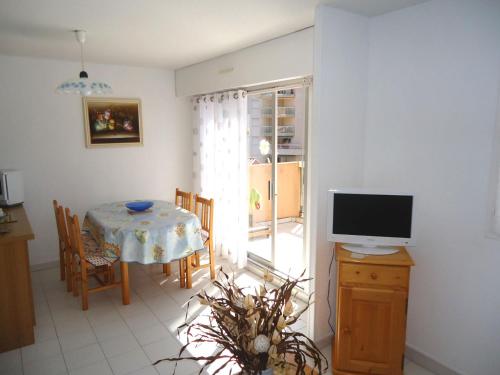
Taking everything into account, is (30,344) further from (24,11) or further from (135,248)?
(24,11)

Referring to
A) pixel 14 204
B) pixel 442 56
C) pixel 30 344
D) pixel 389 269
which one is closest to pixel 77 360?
pixel 30 344

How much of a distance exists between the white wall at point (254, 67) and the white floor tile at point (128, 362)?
8.60 ft

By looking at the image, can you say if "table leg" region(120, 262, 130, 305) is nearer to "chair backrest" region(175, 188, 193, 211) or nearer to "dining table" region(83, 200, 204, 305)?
"dining table" region(83, 200, 204, 305)

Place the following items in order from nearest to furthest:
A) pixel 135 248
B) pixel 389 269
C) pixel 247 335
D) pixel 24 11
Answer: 1. pixel 247 335
2. pixel 389 269
3. pixel 24 11
4. pixel 135 248

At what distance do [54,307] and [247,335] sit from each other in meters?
3.12

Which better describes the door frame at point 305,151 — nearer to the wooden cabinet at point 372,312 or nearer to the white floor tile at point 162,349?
the wooden cabinet at point 372,312

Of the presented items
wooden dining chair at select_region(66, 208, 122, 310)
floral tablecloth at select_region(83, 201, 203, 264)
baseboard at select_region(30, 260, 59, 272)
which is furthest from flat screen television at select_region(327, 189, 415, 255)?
baseboard at select_region(30, 260, 59, 272)

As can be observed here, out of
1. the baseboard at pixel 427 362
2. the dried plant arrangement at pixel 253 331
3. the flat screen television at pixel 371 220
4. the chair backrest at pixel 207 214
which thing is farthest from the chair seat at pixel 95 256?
the baseboard at pixel 427 362

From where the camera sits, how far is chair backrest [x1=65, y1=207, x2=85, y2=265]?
341 cm

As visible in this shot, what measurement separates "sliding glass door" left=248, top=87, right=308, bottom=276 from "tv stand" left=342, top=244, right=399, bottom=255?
1.19 m

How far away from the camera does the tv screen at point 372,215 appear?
2.50m

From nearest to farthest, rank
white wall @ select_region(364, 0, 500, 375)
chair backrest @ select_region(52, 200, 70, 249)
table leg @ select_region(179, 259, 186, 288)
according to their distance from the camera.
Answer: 1. white wall @ select_region(364, 0, 500, 375)
2. chair backrest @ select_region(52, 200, 70, 249)
3. table leg @ select_region(179, 259, 186, 288)

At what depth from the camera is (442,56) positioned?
247cm

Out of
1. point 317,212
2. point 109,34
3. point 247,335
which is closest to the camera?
point 247,335
